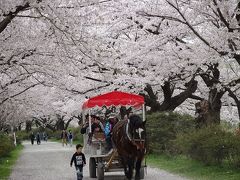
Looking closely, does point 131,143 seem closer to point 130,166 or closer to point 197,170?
point 130,166

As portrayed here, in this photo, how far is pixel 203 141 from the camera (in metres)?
15.5

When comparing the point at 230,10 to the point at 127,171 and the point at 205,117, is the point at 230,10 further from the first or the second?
the point at 205,117

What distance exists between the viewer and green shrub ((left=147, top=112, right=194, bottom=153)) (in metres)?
21.6

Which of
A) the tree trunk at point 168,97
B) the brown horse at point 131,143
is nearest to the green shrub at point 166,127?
the tree trunk at point 168,97

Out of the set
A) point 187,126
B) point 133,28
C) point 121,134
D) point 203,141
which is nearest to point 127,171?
point 121,134

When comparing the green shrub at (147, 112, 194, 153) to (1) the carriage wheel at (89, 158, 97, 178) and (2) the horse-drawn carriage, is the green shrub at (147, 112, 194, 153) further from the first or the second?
(1) the carriage wheel at (89, 158, 97, 178)

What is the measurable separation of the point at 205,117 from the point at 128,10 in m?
6.13

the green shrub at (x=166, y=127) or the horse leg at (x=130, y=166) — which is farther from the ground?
the green shrub at (x=166, y=127)

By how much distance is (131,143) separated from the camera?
12086mm

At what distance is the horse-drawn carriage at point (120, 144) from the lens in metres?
12.0

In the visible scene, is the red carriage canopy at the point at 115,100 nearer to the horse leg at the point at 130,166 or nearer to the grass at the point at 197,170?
the horse leg at the point at 130,166

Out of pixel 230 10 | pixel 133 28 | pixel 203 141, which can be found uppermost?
pixel 133 28

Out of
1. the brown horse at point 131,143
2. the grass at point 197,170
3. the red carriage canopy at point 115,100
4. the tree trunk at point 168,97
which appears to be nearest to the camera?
the brown horse at point 131,143

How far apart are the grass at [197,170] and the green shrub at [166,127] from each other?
90.2 inches
